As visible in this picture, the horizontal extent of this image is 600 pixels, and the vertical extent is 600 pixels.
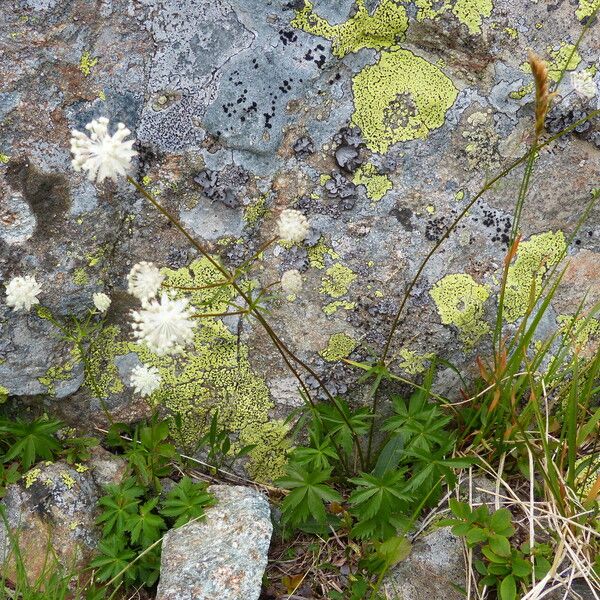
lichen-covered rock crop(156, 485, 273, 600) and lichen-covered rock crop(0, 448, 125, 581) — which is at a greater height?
lichen-covered rock crop(156, 485, 273, 600)

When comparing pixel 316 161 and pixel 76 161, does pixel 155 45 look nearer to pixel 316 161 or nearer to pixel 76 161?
pixel 316 161

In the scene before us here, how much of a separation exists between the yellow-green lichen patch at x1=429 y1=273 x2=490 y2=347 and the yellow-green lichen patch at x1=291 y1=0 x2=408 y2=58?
45.1 inches

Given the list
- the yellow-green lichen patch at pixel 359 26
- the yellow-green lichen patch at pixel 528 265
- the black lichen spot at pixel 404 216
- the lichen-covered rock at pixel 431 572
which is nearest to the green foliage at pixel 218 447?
the lichen-covered rock at pixel 431 572

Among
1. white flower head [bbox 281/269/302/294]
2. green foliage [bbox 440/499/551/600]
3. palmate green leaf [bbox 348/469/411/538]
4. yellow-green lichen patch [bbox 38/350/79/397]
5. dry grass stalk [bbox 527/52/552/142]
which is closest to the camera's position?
dry grass stalk [bbox 527/52/552/142]

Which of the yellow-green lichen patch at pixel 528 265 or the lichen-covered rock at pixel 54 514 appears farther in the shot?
the yellow-green lichen patch at pixel 528 265

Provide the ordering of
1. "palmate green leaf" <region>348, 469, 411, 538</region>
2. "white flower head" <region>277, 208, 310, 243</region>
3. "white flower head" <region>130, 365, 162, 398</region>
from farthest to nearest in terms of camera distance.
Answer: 1. "white flower head" <region>130, 365, 162, 398</region>
2. "palmate green leaf" <region>348, 469, 411, 538</region>
3. "white flower head" <region>277, 208, 310, 243</region>

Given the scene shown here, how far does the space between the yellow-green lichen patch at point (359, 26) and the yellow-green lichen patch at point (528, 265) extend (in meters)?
1.17

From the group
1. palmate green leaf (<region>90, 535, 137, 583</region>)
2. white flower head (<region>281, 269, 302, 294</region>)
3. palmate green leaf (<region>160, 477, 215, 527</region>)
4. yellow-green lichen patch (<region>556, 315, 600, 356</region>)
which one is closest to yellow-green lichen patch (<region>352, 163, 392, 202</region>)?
white flower head (<region>281, 269, 302, 294</region>)

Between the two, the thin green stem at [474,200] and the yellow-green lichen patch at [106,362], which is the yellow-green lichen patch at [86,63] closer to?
the yellow-green lichen patch at [106,362]

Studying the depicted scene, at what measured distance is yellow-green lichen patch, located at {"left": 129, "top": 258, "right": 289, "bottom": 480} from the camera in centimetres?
329

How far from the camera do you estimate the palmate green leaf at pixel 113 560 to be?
2.88 m

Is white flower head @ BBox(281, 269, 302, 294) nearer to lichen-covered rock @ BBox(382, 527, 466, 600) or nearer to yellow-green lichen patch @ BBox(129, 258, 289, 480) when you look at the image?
yellow-green lichen patch @ BBox(129, 258, 289, 480)

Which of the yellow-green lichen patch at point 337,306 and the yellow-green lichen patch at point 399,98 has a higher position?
the yellow-green lichen patch at point 399,98

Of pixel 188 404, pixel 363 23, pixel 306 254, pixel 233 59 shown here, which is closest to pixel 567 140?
pixel 363 23
